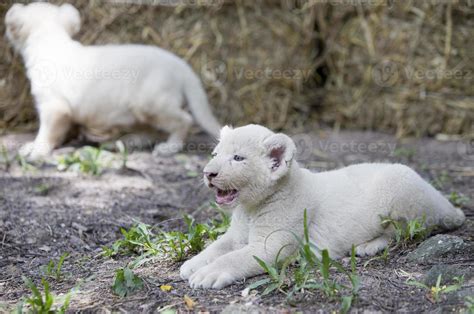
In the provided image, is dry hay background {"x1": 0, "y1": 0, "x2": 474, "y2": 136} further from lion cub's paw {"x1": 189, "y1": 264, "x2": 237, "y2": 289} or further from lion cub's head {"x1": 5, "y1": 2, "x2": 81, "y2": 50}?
lion cub's paw {"x1": 189, "y1": 264, "x2": 237, "y2": 289}

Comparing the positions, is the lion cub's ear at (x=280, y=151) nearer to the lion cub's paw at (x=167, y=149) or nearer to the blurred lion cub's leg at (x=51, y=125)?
the lion cub's paw at (x=167, y=149)

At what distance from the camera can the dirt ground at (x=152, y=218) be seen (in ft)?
10.8

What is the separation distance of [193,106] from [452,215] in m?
3.52

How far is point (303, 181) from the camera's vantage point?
13.2ft

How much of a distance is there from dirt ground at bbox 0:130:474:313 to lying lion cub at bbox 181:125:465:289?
0.55ft

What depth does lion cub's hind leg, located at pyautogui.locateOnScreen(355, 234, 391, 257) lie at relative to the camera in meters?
4.04

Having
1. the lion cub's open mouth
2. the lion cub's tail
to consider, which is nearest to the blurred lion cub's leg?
the lion cub's tail

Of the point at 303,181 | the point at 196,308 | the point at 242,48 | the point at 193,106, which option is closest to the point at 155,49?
the point at 193,106

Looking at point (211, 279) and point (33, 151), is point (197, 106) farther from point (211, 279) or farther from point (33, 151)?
point (211, 279)

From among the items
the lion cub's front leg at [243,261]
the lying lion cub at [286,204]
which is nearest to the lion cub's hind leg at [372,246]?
the lying lion cub at [286,204]

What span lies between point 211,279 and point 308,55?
18.1 feet

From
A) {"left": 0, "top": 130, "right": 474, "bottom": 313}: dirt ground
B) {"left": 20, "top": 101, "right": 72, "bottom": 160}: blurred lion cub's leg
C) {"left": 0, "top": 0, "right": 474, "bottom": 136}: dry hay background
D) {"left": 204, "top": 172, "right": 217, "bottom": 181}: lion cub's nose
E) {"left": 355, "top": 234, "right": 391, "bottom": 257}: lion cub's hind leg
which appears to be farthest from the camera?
{"left": 0, "top": 0, "right": 474, "bottom": 136}: dry hay background

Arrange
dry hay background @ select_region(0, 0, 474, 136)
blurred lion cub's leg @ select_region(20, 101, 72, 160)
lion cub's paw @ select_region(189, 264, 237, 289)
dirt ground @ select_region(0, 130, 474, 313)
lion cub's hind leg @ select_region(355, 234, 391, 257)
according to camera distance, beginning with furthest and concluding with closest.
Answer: dry hay background @ select_region(0, 0, 474, 136) → blurred lion cub's leg @ select_region(20, 101, 72, 160) → lion cub's hind leg @ select_region(355, 234, 391, 257) → lion cub's paw @ select_region(189, 264, 237, 289) → dirt ground @ select_region(0, 130, 474, 313)

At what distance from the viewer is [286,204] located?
12.7 ft
